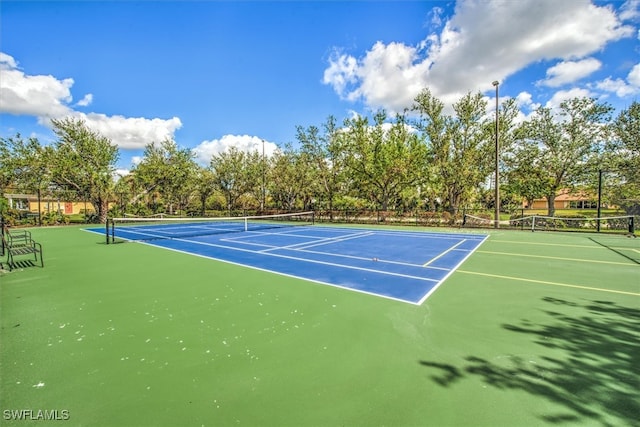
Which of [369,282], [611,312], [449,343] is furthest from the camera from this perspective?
[369,282]

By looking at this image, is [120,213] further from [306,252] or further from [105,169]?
[306,252]

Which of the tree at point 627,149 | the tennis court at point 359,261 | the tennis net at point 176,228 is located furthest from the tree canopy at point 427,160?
the tennis court at point 359,261

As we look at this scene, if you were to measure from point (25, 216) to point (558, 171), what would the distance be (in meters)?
47.2

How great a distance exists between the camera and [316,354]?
326cm

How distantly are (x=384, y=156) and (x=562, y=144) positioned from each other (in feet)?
49.6

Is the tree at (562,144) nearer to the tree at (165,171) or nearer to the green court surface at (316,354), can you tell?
the green court surface at (316,354)

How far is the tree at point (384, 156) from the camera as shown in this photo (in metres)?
24.5

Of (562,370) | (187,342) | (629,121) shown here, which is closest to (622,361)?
(562,370)

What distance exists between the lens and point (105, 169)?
90.1 ft

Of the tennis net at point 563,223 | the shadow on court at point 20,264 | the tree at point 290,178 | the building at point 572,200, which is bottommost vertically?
the shadow on court at point 20,264

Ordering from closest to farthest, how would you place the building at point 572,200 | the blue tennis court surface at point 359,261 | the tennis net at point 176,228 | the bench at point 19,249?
the blue tennis court surface at point 359,261 < the bench at point 19,249 < the tennis net at point 176,228 < the building at point 572,200

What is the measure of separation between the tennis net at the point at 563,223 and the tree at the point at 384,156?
679 cm

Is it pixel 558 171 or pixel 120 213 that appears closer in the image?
pixel 558 171

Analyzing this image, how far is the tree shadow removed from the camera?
7.86ft
